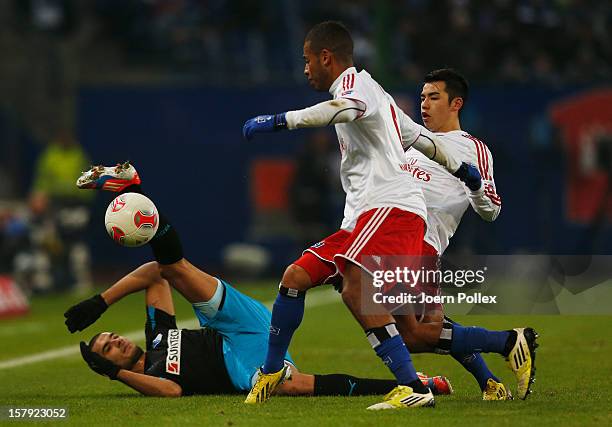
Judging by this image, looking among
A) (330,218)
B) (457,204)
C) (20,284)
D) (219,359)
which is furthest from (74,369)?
(330,218)

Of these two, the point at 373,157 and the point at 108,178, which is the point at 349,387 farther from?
the point at 108,178

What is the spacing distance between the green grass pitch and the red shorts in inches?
31.5

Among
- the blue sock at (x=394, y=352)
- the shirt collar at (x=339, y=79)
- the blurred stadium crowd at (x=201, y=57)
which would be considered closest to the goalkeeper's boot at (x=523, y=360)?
the blue sock at (x=394, y=352)

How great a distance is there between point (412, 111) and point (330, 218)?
2.04 m

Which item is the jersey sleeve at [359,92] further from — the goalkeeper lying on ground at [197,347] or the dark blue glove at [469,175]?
the goalkeeper lying on ground at [197,347]

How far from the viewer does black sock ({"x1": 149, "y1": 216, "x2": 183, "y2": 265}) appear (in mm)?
7984

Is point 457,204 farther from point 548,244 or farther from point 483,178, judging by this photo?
point 548,244

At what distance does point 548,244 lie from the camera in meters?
19.6

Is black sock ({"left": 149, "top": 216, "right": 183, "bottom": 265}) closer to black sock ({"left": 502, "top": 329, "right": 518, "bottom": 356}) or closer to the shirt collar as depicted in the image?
the shirt collar

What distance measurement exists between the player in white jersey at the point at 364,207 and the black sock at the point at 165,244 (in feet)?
2.92

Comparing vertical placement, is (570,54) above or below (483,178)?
above

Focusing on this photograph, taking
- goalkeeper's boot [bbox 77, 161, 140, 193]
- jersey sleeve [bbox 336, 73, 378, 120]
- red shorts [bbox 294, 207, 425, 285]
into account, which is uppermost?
jersey sleeve [bbox 336, 73, 378, 120]

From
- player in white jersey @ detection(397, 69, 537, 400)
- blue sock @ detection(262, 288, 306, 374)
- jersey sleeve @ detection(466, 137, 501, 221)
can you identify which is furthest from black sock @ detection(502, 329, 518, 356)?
blue sock @ detection(262, 288, 306, 374)

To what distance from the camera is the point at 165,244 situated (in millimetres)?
8016
